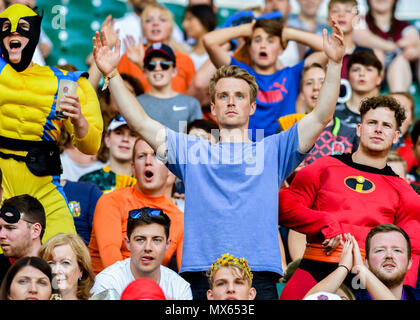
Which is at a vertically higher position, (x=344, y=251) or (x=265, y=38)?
(x=265, y=38)

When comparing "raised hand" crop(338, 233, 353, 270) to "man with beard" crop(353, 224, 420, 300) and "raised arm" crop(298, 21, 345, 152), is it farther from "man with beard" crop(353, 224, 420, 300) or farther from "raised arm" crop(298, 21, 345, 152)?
"raised arm" crop(298, 21, 345, 152)

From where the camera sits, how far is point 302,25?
400 inches

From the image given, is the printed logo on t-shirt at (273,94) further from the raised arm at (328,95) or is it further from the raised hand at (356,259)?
the raised hand at (356,259)

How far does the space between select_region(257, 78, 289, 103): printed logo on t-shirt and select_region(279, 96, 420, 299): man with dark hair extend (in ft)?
6.15

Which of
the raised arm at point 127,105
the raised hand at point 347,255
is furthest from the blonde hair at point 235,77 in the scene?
the raised hand at point 347,255

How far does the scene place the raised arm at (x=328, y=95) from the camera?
17.4ft

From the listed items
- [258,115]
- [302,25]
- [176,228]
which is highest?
[302,25]

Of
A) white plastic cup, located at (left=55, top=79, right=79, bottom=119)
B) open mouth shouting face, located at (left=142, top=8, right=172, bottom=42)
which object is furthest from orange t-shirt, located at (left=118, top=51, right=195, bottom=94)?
white plastic cup, located at (left=55, top=79, right=79, bottom=119)

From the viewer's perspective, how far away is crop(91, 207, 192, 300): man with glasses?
5609 mm

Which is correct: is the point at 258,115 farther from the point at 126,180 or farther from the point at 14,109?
the point at 14,109

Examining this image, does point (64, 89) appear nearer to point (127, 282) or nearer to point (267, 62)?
point (127, 282)

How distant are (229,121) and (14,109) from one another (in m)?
1.37

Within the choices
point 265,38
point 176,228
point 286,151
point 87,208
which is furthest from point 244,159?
point 265,38

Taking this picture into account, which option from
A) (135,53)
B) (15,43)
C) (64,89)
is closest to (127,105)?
(64,89)
